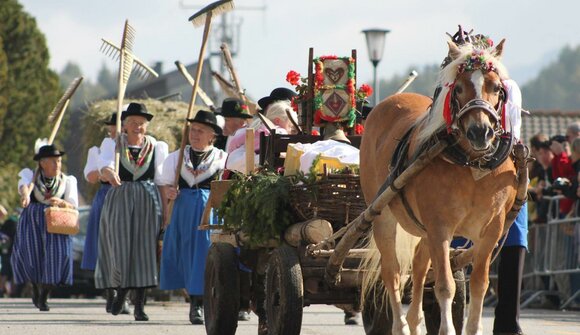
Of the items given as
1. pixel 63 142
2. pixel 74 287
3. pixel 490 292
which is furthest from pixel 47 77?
pixel 490 292

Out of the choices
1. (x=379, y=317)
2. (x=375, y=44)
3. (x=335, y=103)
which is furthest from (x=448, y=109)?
(x=375, y=44)

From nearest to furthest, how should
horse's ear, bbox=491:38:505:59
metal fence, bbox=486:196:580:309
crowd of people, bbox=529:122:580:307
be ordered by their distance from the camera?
horse's ear, bbox=491:38:505:59 < crowd of people, bbox=529:122:580:307 < metal fence, bbox=486:196:580:309

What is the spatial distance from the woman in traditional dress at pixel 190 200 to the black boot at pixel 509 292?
457cm

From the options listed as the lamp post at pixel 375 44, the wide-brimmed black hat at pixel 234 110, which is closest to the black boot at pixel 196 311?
the wide-brimmed black hat at pixel 234 110

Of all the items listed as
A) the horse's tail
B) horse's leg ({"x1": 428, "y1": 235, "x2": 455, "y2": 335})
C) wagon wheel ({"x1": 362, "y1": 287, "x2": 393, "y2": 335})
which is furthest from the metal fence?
horse's leg ({"x1": 428, "y1": 235, "x2": 455, "y2": 335})

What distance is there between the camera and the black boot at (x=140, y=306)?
1493cm

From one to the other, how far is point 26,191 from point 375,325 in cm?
767

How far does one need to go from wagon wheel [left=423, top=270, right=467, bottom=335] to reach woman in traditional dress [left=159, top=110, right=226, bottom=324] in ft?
13.8

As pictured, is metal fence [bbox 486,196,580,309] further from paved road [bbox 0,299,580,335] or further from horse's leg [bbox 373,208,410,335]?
horse's leg [bbox 373,208,410,335]

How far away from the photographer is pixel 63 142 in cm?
5419

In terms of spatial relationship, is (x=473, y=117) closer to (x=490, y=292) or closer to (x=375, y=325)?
(x=375, y=325)

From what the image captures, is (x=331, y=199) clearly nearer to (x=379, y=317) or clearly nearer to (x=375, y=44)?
(x=379, y=317)

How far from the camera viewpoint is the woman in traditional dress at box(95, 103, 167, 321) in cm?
1550

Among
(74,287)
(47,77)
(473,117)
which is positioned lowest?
(74,287)
